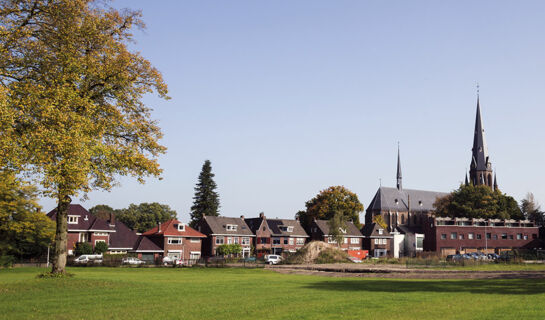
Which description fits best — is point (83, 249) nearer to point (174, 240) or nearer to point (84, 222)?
point (84, 222)

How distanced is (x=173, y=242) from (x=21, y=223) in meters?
36.7

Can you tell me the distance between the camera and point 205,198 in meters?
117

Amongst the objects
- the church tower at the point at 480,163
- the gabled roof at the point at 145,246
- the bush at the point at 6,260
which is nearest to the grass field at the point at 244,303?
the bush at the point at 6,260

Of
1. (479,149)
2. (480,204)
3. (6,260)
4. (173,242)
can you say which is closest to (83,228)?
(173,242)

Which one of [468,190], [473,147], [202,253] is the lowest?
[202,253]

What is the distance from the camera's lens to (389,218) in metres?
144

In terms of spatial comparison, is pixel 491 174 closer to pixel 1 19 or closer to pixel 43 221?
pixel 43 221

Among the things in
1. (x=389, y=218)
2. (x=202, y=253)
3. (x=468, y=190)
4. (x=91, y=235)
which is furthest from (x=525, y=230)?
(x=91, y=235)

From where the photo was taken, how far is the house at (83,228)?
7962 cm

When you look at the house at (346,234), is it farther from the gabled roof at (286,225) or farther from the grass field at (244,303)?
the grass field at (244,303)

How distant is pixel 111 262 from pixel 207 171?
2403 inches

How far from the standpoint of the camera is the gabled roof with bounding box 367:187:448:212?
14588cm

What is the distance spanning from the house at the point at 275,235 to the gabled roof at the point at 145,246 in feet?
75.5

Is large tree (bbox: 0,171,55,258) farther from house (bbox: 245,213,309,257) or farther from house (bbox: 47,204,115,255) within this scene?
house (bbox: 245,213,309,257)
